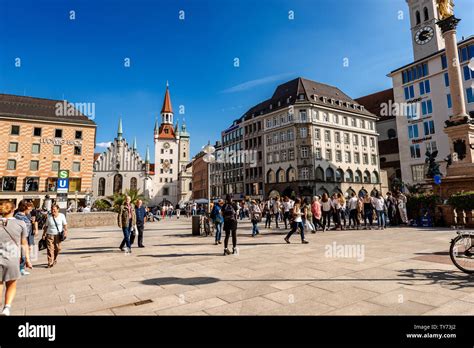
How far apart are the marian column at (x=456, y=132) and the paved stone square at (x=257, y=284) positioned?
996cm

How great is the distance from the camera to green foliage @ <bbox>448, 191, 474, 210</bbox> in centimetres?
1334

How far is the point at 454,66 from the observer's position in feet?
62.4

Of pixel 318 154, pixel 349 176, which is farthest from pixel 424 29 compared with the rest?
pixel 318 154

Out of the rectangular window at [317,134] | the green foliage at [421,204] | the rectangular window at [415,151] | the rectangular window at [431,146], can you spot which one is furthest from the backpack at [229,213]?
the rectangular window at [415,151]

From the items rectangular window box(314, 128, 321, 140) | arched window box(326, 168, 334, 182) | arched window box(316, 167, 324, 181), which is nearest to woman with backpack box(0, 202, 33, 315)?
arched window box(316, 167, 324, 181)

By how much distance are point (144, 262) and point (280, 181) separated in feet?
141

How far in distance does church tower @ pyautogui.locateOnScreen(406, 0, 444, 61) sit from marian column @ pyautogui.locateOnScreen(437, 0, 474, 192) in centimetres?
4284

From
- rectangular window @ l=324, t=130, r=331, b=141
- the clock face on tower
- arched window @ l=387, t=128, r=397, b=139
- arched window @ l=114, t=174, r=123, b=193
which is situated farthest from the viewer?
arched window @ l=114, t=174, r=123, b=193

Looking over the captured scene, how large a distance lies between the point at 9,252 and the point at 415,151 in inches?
2187

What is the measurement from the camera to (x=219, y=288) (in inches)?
206

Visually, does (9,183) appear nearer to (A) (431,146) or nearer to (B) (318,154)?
(B) (318,154)

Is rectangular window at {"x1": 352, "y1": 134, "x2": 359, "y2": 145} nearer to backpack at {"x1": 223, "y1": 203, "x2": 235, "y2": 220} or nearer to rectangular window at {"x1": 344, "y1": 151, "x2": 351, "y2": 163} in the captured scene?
rectangular window at {"x1": 344, "y1": 151, "x2": 351, "y2": 163}
